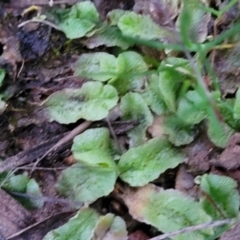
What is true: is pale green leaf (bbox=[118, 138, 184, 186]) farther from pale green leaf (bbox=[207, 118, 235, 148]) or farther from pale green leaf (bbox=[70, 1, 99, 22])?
pale green leaf (bbox=[70, 1, 99, 22])

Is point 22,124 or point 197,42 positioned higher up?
point 197,42

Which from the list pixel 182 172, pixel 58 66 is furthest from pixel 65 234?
pixel 58 66

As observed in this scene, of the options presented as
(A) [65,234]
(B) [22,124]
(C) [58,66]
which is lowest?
(A) [65,234]

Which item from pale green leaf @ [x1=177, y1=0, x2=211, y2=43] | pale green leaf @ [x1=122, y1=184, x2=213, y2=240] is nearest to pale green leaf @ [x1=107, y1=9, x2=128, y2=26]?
pale green leaf @ [x1=177, y1=0, x2=211, y2=43]

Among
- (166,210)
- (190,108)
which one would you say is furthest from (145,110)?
(166,210)

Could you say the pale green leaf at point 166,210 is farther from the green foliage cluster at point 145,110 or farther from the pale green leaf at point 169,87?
the pale green leaf at point 169,87

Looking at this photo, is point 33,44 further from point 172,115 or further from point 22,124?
point 172,115
